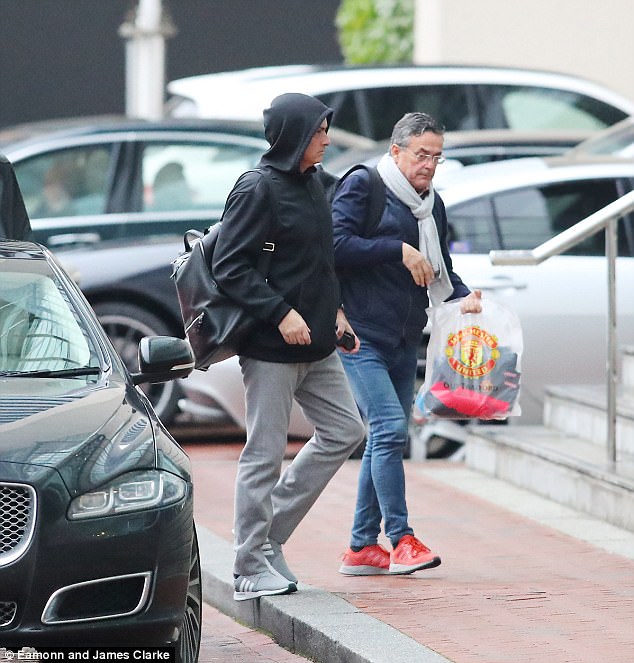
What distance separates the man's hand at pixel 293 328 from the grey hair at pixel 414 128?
1077 mm

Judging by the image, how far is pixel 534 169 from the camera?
10039 mm

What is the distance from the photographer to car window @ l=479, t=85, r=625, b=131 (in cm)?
1484

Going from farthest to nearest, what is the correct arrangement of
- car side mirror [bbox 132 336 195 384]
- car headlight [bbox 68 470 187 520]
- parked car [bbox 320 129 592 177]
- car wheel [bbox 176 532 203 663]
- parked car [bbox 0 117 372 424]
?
parked car [bbox 0 117 372 424], parked car [bbox 320 129 592 177], car side mirror [bbox 132 336 195 384], car wheel [bbox 176 532 203 663], car headlight [bbox 68 470 187 520]

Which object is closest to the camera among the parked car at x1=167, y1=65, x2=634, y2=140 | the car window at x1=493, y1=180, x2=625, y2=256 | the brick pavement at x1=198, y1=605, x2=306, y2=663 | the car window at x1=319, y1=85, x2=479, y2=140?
the brick pavement at x1=198, y1=605, x2=306, y2=663

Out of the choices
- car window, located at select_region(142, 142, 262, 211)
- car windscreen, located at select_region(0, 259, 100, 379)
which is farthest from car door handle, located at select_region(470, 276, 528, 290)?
car windscreen, located at select_region(0, 259, 100, 379)

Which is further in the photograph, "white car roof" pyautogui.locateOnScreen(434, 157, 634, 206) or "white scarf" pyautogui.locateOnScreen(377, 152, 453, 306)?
"white car roof" pyautogui.locateOnScreen(434, 157, 634, 206)

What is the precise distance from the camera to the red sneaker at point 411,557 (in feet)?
22.0

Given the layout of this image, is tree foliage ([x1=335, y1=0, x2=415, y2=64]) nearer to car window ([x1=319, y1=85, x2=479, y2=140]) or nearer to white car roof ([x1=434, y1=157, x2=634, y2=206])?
car window ([x1=319, y1=85, x2=479, y2=140])

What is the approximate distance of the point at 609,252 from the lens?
27.0ft

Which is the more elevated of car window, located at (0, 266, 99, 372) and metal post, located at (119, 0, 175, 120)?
metal post, located at (119, 0, 175, 120)

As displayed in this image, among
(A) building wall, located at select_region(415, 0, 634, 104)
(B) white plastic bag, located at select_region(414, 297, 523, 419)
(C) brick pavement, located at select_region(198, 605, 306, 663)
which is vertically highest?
(A) building wall, located at select_region(415, 0, 634, 104)

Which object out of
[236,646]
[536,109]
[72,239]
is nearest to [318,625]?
[236,646]

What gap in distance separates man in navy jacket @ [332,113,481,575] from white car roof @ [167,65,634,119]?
7206 millimetres

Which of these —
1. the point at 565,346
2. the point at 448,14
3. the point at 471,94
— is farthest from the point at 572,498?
the point at 448,14
